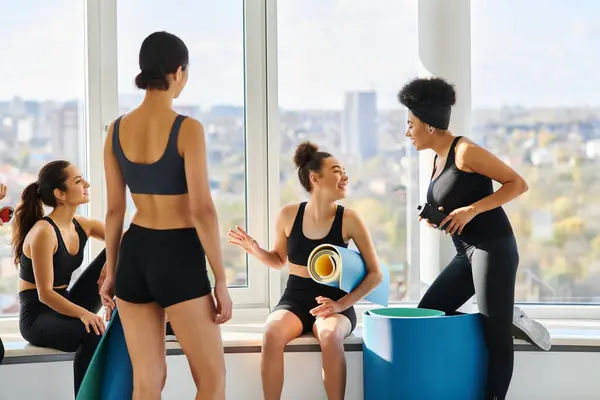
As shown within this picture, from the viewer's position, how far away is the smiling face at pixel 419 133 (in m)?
3.27

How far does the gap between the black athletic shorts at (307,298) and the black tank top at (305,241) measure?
0.30ft

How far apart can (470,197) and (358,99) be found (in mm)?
1096

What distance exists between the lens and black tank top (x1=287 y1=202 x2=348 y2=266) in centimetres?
350

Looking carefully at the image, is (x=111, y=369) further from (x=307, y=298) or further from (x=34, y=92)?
(x=34, y=92)

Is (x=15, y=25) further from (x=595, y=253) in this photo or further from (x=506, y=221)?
(x=595, y=253)

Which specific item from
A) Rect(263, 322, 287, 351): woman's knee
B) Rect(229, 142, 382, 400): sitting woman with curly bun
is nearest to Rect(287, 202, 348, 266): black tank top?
Rect(229, 142, 382, 400): sitting woman with curly bun

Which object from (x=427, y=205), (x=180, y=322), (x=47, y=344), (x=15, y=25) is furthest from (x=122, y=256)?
(x=15, y=25)

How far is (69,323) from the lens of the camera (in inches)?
129

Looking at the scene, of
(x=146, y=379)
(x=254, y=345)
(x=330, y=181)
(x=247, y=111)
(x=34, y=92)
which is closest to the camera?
(x=146, y=379)

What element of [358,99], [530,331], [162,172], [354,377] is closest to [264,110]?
[358,99]

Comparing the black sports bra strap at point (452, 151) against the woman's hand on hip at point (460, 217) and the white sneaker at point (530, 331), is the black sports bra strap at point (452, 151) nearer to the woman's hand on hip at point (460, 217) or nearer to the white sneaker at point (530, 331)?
the woman's hand on hip at point (460, 217)

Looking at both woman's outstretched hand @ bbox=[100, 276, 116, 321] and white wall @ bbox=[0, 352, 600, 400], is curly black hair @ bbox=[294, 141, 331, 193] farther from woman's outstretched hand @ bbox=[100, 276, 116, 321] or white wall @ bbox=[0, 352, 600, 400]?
woman's outstretched hand @ bbox=[100, 276, 116, 321]

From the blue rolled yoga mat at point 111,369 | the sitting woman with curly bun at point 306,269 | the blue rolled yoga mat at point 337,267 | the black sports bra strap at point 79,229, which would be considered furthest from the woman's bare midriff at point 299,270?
the blue rolled yoga mat at point 111,369

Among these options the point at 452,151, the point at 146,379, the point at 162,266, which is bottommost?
the point at 146,379
